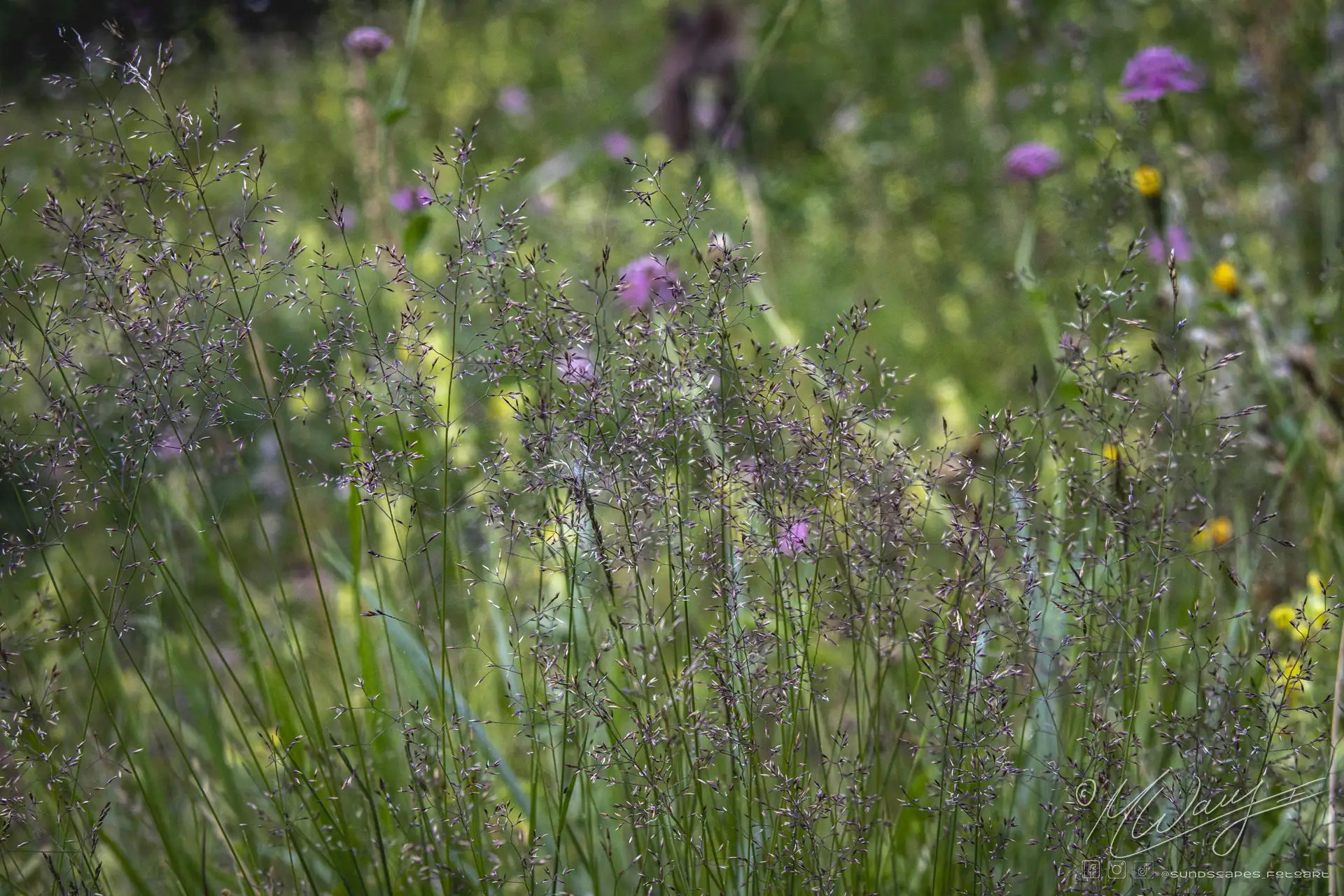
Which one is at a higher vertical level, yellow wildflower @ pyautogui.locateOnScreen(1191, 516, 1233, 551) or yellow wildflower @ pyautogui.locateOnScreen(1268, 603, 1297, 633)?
yellow wildflower @ pyautogui.locateOnScreen(1191, 516, 1233, 551)

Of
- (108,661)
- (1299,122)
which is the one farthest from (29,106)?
(1299,122)

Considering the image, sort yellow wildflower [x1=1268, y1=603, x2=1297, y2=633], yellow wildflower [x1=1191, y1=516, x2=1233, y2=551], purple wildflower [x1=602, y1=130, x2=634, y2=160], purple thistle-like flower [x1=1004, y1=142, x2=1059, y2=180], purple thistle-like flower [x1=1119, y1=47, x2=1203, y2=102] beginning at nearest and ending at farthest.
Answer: yellow wildflower [x1=1268, y1=603, x2=1297, y2=633], purple thistle-like flower [x1=1119, y1=47, x2=1203, y2=102], yellow wildflower [x1=1191, y1=516, x2=1233, y2=551], purple thistle-like flower [x1=1004, y1=142, x2=1059, y2=180], purple wildflower [x1=602, y1=130, x2=634, y2=160]

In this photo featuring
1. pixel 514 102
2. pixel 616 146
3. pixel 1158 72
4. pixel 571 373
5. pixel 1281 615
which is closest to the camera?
pixel 571 373


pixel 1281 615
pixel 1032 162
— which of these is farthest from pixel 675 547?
pixel 1032 162

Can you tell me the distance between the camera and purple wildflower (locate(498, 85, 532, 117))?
18.7ft

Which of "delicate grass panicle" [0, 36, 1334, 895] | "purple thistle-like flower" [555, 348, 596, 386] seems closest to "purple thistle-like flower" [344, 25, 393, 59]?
"delicate grass panicle" [0, 36, 1334, 895]

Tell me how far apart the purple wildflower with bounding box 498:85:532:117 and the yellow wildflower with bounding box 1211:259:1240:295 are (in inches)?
166

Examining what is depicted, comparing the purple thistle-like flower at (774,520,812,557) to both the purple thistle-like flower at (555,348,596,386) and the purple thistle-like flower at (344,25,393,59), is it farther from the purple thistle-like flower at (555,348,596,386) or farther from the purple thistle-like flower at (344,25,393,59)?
the purple thistle-like flower at (344,25,393,59)

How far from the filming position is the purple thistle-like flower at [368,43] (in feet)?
6.32

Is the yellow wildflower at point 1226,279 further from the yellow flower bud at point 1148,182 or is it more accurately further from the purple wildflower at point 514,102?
the purple wildflower at point 514,102

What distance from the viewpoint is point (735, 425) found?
1.06 meters

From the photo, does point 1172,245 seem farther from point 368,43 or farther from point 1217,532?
point 368,43

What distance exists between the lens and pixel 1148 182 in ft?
6.18

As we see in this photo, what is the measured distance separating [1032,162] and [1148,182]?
436 mm
